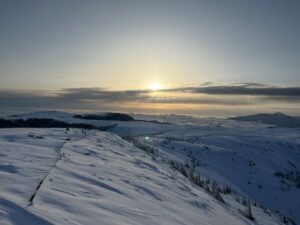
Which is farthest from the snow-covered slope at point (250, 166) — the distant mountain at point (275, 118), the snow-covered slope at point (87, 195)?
the distant mountain at point (275, 118)

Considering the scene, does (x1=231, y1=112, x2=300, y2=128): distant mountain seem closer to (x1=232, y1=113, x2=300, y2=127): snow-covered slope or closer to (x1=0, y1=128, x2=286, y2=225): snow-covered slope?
(x1=232, y1=113, x2=300, y2=127): snow-covered slope

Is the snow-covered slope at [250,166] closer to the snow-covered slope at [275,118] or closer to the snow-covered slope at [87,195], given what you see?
the snow-covered slope at [87,195]

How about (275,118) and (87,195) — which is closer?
(87,195)

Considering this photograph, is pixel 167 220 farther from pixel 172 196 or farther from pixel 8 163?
pixel 8 163

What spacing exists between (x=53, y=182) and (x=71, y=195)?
0.61 metres

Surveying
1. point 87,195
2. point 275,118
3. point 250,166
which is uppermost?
point 87,195

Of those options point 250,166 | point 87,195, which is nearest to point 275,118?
point 250,166

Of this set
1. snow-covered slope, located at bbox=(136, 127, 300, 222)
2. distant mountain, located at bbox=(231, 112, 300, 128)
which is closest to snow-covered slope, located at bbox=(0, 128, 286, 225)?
snow-covered slope, located at bbox=(136, 127, 300, 222)

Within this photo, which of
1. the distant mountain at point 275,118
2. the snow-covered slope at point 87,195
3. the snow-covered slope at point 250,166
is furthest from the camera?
the distant mountain at point 275,118

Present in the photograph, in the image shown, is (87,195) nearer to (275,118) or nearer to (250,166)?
(250,166)

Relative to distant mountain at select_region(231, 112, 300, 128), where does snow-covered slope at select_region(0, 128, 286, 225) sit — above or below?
above

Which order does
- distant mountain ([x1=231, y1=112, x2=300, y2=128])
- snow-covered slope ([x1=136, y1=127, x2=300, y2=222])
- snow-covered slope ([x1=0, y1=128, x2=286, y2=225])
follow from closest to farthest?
snow-covered slope ([x1=0, y1=128, x2=286, y2=225]), snow-covered slope ([x1=136, y1=127, x2=300, y2=222]), distant mountain ([x1=231, y1=112, x2=300, y2=128])

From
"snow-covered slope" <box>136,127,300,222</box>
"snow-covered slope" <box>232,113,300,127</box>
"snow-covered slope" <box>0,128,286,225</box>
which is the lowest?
"snow-covered slope" <box>232,113,300,127</box>

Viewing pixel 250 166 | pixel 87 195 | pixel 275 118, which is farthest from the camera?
pixel 275 118
